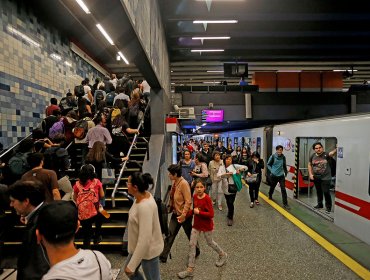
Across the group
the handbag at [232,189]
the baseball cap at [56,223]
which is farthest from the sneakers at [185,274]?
the baseball cap at [56,223]

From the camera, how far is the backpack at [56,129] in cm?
603

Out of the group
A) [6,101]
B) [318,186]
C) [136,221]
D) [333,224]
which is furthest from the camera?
[318,186]

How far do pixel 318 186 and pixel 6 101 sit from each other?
785 centimetres

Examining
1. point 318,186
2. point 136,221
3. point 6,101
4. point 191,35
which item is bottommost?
point 318,186

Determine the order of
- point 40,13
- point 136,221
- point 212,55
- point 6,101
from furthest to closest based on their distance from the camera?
1. point 212,55
2. point 40,13
3. point 6,101
4. point 136,221

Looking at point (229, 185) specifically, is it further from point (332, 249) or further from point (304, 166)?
point (304, 166)

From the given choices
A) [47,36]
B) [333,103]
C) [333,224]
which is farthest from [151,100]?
[333,103]

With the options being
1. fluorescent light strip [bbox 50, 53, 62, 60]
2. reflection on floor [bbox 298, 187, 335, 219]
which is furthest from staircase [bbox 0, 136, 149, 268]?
fluorescent light strip [bbox 50, 53, 62, 60]

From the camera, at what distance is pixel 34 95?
25.5 ft

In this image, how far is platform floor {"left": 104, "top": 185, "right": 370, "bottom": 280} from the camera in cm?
390

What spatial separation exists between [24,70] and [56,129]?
8.17 ft

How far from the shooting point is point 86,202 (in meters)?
3.94

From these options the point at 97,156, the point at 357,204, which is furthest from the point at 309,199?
the point at 97,156

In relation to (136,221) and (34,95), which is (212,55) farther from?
(136,221)
